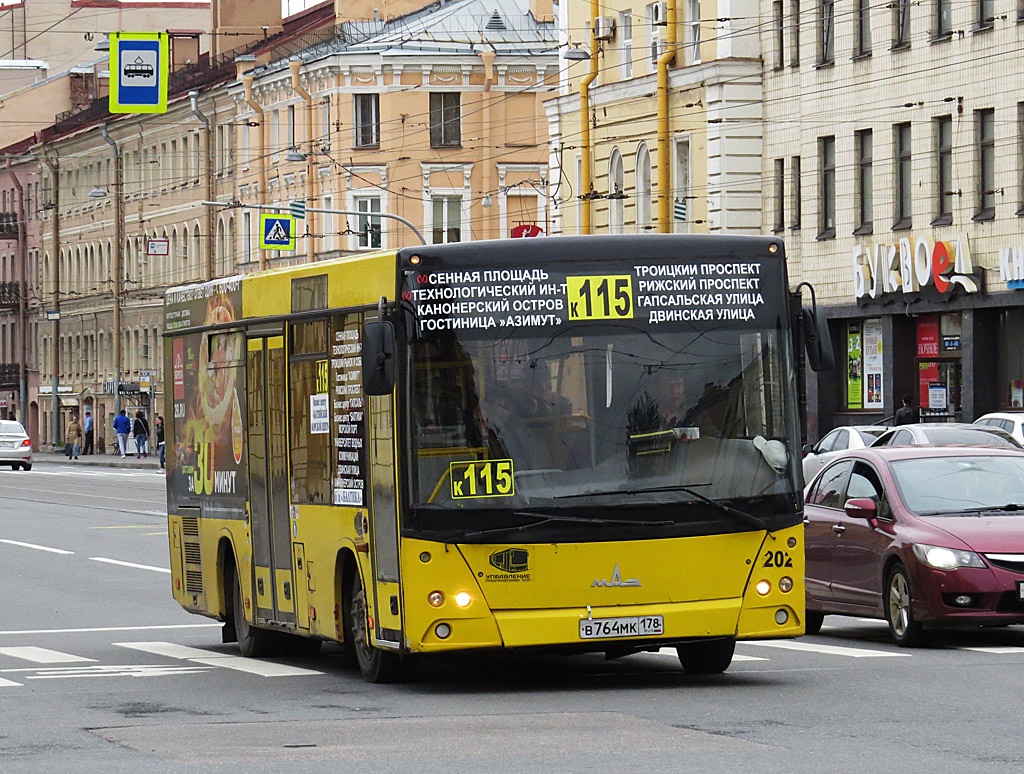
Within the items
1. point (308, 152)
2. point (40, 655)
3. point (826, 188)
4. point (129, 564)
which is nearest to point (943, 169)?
point (826, 188)

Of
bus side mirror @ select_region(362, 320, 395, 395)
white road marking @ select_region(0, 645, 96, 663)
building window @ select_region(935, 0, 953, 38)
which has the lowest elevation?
white road marking @ select_region(0, 645, 96, 663)

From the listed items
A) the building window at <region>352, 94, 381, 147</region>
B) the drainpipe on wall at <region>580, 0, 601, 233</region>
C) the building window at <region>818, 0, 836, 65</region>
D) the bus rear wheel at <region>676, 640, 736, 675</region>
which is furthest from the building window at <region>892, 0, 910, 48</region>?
the bus rear wheel at <region>676, 640, 736, 675</region>

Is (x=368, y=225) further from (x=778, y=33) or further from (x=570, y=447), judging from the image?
(x=570, y=447)

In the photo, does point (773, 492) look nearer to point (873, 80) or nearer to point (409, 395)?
point (409, 395)

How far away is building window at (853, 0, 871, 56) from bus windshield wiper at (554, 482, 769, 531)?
35626mm

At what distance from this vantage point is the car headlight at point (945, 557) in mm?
15461

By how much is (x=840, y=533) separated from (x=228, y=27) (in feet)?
236

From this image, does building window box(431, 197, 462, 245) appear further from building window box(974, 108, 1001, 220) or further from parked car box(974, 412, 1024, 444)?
parked car box(974, 412, 1024, 444)

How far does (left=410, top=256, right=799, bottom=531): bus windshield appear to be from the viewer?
42.2 feet

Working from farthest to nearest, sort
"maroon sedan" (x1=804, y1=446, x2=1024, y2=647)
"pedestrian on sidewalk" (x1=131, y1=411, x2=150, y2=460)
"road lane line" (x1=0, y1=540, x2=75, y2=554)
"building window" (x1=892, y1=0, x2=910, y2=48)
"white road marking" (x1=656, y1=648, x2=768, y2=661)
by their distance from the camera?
1. "pedestrian on sidewalk" (x1=131, y1=411, x2=150, y2=460)
2. "building window" (x1=892, y1=0, x2=910, y2=48)
3. "road lane line" (x1=0, y1=540, x2=75, y2=554)
4. "maroon sedan" (x1=804, y1=446, x2=1024, y2=647)
5. "white road marking" (x1=656, y1=648, x2=768, y2=661)

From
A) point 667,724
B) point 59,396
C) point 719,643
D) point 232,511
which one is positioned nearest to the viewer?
point 667,724

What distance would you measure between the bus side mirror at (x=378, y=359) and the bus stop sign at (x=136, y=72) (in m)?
19.3

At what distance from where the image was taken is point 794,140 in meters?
51.1

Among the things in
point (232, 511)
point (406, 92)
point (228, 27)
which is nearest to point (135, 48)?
point (232, 511)
